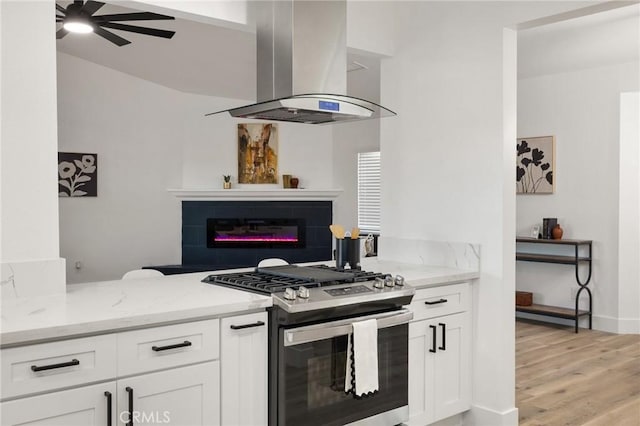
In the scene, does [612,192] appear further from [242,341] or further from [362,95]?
[242,341]

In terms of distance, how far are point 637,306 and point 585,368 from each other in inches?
63.7

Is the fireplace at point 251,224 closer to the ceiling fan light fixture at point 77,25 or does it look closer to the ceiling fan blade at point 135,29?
the ceiling fan blade at point 135,29

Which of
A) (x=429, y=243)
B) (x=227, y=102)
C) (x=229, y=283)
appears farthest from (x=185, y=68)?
(x=229, y=283)

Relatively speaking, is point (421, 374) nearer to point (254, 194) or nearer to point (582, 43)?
point (582, 43)

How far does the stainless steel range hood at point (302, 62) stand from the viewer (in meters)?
2.85

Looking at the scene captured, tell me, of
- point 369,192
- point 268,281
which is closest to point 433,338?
point 268,281

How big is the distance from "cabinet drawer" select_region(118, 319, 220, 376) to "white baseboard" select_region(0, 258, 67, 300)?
61 cm

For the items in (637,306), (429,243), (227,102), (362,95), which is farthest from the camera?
(227,102)

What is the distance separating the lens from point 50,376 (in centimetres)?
189

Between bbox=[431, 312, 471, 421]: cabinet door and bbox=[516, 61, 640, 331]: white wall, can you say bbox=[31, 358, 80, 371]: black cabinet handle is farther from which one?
bbox=[516, 61, 640, 331]: white wall

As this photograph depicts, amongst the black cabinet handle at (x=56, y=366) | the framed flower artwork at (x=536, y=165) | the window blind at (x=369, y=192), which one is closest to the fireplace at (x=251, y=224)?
the window blind at (x=369, y=192)

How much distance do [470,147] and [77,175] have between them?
5.14 metres

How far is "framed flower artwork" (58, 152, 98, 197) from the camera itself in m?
6.89

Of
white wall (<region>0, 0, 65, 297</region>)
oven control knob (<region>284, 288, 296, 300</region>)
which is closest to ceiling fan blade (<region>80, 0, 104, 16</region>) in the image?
white wall (<region>0, 0, 65, 297</region>)
